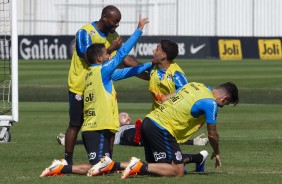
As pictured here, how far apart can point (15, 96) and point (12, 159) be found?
2.63 m

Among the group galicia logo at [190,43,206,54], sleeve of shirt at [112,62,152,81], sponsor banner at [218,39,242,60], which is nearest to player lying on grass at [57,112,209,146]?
sleeve of shirt at [112,62,152,81]

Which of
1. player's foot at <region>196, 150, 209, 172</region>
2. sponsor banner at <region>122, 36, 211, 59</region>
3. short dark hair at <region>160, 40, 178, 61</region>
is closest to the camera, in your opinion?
player's foot at <region>196, 150, 209, 172</region>

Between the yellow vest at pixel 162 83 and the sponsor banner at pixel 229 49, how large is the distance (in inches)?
1342

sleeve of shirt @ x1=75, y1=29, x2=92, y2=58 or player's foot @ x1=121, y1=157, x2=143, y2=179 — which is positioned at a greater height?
sleeve of shirt @ x1=75, y1=29, x2=92, y2=58

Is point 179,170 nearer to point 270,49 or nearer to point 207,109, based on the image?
point 207,109

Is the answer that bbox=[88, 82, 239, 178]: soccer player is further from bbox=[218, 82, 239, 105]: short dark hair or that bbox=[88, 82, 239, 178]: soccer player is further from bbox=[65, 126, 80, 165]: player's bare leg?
bbox=[65, 126, 80, 165]: player's bare leg

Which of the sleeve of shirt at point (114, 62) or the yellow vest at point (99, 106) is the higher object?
the sleeve of shirt at point (114, 62)

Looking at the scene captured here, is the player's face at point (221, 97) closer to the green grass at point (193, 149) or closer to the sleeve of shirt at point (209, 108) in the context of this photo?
the sleeve of shirt at point (209, 108)

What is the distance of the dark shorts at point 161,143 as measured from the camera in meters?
12.1

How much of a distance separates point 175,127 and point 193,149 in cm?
388

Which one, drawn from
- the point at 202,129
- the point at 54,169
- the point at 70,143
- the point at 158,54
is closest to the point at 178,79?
the point at 158,54

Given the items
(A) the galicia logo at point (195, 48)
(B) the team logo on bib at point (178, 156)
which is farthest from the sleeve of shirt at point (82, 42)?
(A) the galicia logo at point (195, 48)

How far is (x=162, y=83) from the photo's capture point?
550 inches

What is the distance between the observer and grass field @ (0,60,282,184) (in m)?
12.3
